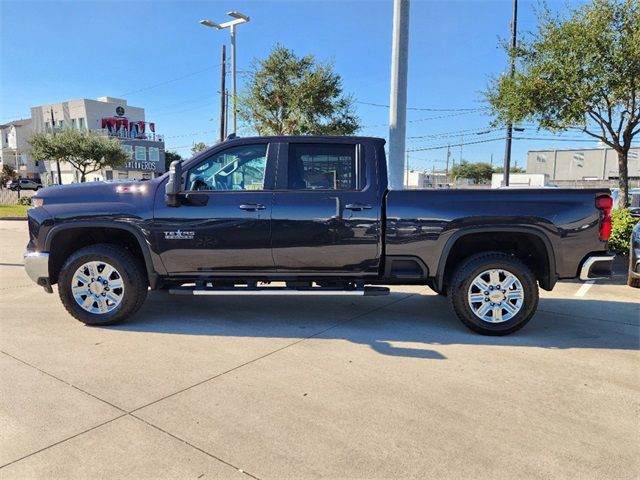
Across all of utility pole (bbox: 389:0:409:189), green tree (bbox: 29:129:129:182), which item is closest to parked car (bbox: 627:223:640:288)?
utility pole (bbox: 389:0:409:189)

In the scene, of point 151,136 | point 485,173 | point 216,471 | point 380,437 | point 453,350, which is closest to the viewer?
point 216,471

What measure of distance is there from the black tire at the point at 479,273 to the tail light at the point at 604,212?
79 centimetres

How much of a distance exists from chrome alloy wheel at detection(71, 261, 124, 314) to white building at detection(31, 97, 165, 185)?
175 ft

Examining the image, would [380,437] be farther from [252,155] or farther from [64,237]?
[64,237]

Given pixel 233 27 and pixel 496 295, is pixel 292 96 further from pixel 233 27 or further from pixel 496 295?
pixel 496 295

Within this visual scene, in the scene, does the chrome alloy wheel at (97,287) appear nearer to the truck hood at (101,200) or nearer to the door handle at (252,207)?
the truck hood at (101,200)

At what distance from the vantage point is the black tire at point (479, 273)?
4758 mm

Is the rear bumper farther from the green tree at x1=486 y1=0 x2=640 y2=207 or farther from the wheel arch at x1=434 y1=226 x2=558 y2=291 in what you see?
the green tree at x1=486 y1=0 x2=640 y2=207

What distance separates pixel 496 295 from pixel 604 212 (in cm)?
131

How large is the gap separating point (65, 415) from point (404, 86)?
7878 mm

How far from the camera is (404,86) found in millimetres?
9023

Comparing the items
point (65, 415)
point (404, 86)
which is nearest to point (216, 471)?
point (65, 415)

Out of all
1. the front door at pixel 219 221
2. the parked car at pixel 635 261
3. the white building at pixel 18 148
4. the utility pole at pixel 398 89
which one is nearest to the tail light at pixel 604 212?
the parked car at pixel 635 261

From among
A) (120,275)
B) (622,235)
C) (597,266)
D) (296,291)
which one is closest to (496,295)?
(597,266)
